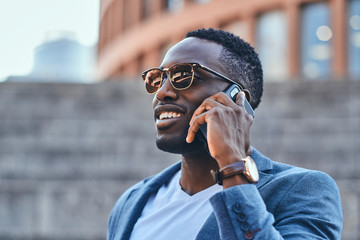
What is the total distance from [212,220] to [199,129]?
16.1 inches

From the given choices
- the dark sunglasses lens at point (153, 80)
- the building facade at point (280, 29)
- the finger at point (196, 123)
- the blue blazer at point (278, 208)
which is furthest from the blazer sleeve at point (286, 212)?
the building facade at point (280, 29)

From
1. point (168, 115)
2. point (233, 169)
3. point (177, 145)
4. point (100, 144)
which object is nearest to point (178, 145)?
point (177, 145)

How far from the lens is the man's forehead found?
2.62 metres

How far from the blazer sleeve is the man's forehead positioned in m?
0.77

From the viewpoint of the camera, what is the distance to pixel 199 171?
2654 millimetres

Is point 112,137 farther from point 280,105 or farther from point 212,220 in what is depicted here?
point 212,220

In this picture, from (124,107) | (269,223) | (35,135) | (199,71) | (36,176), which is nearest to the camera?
(269,223)

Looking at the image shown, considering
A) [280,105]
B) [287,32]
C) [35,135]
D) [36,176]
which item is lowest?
[36,176]

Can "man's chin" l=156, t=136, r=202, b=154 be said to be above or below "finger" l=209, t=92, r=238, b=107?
below

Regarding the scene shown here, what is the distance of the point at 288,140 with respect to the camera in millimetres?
8969

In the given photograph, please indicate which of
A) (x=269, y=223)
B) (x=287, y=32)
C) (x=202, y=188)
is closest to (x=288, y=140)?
(x=202, y=188)

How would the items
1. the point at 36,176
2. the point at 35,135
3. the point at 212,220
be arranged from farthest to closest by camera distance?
the point at 35,135
the point at 36,176
the point at 212,220

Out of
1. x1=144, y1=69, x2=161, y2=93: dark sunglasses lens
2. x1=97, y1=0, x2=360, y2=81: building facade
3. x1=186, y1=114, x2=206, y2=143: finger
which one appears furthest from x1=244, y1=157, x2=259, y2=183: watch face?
x1=97, y1=0, x2=360, y2=81: building facade

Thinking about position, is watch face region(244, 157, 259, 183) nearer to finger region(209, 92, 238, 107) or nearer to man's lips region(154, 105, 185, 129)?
finger region(209, 92, 238, 107)
